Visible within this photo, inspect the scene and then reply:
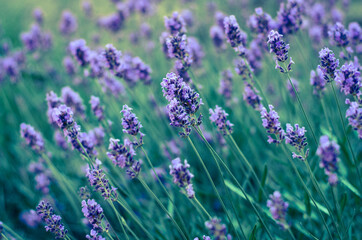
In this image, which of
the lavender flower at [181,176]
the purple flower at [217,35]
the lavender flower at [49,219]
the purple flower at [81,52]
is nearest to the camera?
the lavender flower at [181,176]

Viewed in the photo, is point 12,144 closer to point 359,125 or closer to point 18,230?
point 18,230

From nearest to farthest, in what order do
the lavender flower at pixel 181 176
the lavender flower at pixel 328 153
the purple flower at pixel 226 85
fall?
1. the lavender flower at pixel 328 153
2. the lavender flower at pixel 181 176
3. the purple flower at pixel 226 85

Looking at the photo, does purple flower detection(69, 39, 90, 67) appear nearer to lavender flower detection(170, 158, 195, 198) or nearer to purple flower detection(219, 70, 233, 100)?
purple flower detection(219, 70, 233, 100)

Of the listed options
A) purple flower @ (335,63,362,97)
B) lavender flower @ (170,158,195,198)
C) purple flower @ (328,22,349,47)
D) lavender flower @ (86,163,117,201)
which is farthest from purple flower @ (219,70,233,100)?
lavender flower @ (86,163,117,201)

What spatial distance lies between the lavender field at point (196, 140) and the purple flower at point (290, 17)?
0.01 m

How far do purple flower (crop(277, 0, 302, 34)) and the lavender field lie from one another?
12 millimetres

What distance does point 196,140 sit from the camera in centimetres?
309

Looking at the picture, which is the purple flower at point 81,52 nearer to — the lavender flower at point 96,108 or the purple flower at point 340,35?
the lavender flower at point 96,108

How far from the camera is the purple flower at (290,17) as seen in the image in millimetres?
2496

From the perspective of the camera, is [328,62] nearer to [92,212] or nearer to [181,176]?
[181,176]

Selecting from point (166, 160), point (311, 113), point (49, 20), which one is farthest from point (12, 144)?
point (49, 20)

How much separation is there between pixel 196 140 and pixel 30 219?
175cm

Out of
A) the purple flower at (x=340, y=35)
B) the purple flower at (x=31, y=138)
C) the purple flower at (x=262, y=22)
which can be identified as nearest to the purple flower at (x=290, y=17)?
the purple flower at (x=262, y=22)

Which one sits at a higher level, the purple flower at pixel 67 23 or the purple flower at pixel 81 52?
the purple flower at pixel 67 23
